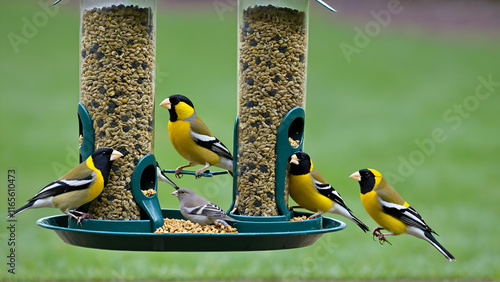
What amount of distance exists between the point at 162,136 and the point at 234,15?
539cm

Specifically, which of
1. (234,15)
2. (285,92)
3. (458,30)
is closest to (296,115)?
(285,92)

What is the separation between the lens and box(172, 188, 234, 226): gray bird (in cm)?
457

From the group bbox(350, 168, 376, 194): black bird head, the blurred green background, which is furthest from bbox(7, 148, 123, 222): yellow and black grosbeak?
the blurred green background

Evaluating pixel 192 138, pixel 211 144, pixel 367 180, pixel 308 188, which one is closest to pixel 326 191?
pixel 308 188

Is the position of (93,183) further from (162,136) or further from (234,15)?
(234,15)

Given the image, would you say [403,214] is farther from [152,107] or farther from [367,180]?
[152,107]

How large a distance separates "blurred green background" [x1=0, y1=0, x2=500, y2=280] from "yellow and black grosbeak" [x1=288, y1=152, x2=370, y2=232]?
4.86 m

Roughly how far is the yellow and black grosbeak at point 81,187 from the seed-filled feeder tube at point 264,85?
903 mm

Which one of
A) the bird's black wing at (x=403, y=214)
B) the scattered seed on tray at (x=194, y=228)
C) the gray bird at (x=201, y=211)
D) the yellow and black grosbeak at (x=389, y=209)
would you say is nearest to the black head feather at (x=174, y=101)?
the gray bird at (x=201, y=211)

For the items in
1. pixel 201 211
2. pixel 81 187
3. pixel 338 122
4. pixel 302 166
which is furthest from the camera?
pixel 338 122

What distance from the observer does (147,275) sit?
9805 mm

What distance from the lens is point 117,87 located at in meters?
4.66

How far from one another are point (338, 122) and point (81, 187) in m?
14.3

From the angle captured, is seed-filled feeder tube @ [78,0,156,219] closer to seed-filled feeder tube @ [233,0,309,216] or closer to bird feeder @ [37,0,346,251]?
bird feeder @ [37,0,346,251]
